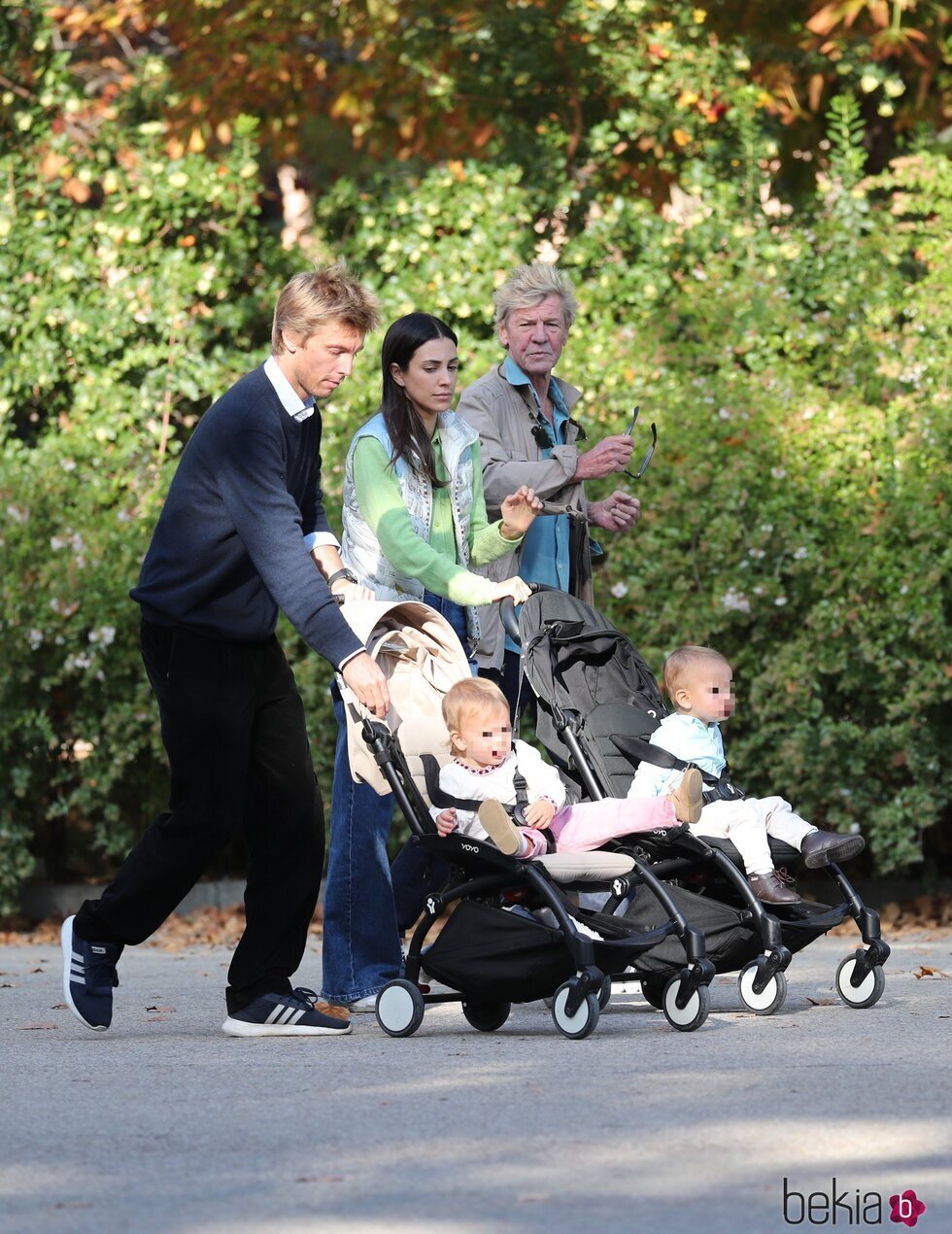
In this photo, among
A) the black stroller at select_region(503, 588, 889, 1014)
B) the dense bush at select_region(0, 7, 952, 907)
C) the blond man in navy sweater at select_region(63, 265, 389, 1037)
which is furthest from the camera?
the dense bush at select_region(0, 7, 952, 907)

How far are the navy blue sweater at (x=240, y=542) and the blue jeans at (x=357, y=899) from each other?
0.76 meters

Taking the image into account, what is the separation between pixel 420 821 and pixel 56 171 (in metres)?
8.04

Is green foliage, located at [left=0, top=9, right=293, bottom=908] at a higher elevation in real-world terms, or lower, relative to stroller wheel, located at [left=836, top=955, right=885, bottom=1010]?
higher

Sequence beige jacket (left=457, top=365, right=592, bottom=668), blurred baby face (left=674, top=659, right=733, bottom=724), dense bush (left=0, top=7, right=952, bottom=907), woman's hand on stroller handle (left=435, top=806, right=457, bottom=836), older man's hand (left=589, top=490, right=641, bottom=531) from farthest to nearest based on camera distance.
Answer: dense bush (left=0, top=7, right=952, bottom=907) < older man's hand (left=589, top=490, right=641, bottom=531) < beige jacket (left=457, top=365, right=592, bottom=668) < blurred baby face (left=674, top=659, right=733, bottom=724) < woman's hand on stroller handle (left=435, top=806, right=457, bottom=836)

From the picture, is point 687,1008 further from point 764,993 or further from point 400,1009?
point 400,1009

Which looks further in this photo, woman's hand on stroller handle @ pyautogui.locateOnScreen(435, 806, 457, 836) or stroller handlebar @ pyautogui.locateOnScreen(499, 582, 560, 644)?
stroller handlebar @ pyautogui.locateOnScreen(499, 582, 560, 644)

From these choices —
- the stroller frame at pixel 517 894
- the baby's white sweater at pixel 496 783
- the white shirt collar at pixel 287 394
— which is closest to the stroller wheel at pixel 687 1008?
the stroller frame at pixel 517 894

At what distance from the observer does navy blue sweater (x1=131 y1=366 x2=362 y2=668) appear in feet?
17.9

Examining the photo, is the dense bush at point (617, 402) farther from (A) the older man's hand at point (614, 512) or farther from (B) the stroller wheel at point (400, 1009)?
(B) the stroller wheel at point (400, 1009)

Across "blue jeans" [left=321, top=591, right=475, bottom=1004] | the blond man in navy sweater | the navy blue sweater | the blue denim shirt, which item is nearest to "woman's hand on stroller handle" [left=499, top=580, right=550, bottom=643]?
the blue denim shirt

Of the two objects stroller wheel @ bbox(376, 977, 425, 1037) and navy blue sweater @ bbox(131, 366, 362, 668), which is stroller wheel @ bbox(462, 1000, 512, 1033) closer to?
stroller wheel @ bbox(376, 977, 425, 1037)

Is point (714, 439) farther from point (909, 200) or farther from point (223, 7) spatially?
point (223, 7)

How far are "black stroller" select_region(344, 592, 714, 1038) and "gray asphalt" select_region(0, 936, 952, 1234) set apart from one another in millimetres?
113

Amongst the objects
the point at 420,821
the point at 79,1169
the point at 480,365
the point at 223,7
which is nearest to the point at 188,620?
the point at 420,821
